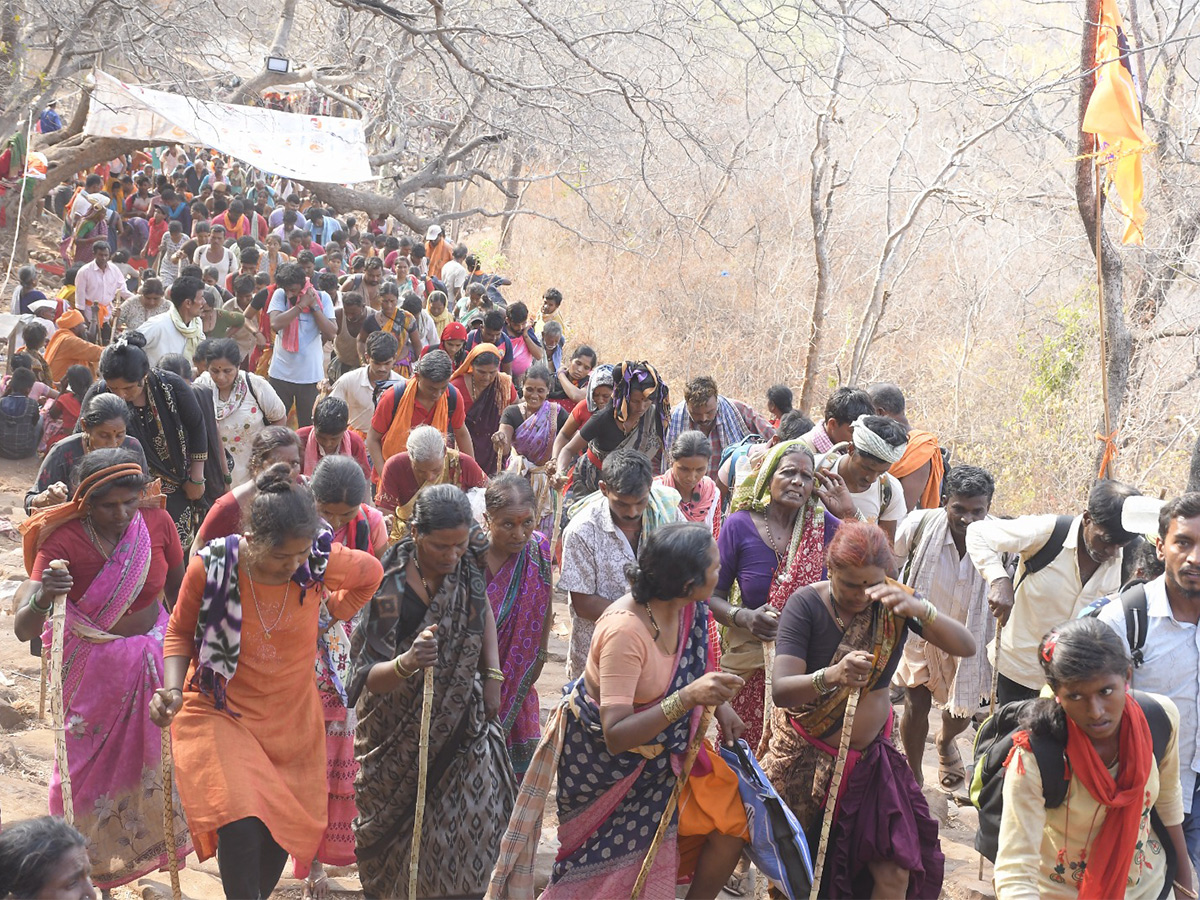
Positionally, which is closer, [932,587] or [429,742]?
[429,742]

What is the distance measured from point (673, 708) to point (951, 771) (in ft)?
11.0

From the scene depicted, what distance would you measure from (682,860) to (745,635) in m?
1.20

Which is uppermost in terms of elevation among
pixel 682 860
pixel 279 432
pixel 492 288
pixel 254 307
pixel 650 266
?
pixel 650 266

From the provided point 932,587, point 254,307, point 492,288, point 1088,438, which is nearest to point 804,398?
point 1088,438

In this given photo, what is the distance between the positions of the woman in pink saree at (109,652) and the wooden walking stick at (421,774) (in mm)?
959

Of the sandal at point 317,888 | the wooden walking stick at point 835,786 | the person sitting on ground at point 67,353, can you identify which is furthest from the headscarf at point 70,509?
the person sitting on ground at point 67,353

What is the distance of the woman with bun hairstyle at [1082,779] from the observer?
3.30 metres

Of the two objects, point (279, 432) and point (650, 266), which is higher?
point (650, 266)

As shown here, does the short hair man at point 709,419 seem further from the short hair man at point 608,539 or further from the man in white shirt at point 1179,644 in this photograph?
the man in white shirt at point 1179,644

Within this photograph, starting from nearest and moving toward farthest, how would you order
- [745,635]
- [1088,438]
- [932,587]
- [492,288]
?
[745,635] → [932,587] → [1088,438] → [492,288]

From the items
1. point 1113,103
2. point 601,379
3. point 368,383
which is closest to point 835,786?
point 601,379

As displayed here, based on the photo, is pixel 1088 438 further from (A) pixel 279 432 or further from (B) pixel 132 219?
(B) pixel 132 219

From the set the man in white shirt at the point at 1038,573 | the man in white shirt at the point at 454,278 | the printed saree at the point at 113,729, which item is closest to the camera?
the printed saree at the point at 113,729

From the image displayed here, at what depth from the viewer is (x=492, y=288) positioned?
52.0 ft
